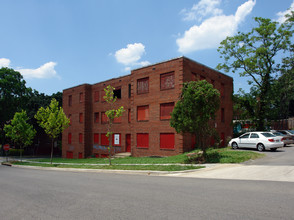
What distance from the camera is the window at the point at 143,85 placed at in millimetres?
26191

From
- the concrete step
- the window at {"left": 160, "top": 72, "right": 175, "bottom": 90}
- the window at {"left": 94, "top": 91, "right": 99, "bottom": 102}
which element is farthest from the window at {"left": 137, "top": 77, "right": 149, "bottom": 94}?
the window at {"left": 94, "top": 91, "right": 99, "bottom": 102}

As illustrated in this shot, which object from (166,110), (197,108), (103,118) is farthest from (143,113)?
(197,108)

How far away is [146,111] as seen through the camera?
26.2 m

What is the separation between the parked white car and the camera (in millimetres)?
18281

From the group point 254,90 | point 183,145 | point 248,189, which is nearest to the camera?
point 248,189

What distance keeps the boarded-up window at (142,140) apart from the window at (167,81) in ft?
18.6

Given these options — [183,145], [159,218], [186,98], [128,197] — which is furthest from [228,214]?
[183,145]

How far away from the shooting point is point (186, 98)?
49.4ft

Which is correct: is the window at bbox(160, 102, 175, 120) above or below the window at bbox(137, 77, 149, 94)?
below

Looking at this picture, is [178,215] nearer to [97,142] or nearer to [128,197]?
[128,197]

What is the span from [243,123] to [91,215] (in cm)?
3060

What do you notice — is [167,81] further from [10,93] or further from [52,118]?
[10,93]

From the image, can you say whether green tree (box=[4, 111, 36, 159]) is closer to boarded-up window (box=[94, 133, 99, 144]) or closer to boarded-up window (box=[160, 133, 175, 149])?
boarded-up window (box=[94, 133, 99, 144])

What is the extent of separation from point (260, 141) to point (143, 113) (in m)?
12.4
